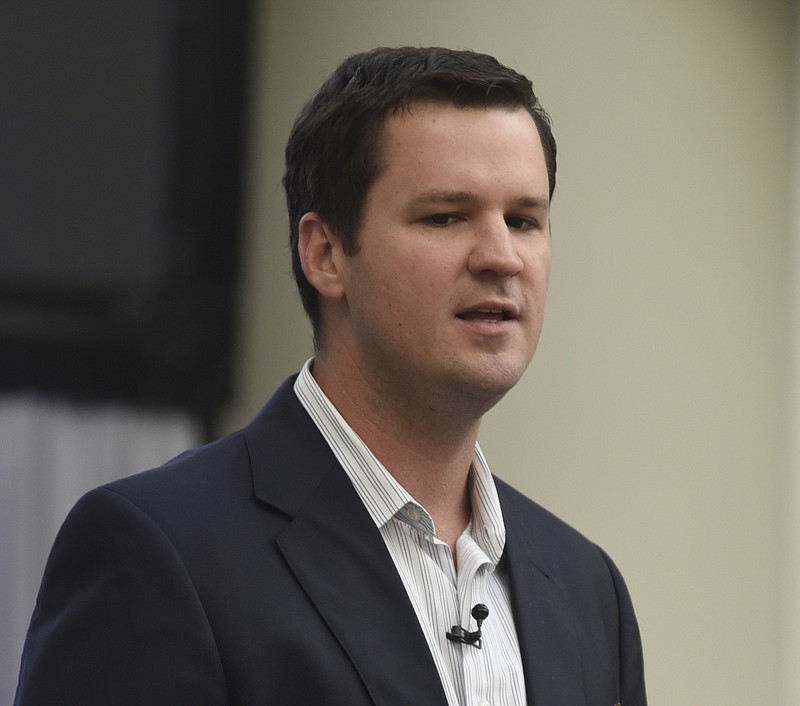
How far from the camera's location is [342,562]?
1.71 metres

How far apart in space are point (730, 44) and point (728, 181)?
0.47 meters

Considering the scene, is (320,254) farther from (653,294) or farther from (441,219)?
(653,294)

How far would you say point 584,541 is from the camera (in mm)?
2229

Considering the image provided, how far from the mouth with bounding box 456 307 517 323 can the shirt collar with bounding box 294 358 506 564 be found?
0.24 meters

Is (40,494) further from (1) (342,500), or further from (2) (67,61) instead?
(1) (342,500)

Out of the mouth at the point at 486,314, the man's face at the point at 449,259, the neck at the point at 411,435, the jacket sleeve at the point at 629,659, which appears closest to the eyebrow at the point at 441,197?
the man's face at the point at 449,259

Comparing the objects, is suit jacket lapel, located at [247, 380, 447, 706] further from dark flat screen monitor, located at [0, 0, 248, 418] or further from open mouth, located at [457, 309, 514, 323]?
dark flat screen monitor, located at [0, 0, 248, 418]

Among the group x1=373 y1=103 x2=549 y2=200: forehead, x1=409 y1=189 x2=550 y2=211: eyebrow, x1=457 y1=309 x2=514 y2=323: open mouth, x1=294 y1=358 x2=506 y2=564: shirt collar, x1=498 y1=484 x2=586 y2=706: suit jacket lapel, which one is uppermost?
x1=373 y1=103 x2=549 y2=200: forehead

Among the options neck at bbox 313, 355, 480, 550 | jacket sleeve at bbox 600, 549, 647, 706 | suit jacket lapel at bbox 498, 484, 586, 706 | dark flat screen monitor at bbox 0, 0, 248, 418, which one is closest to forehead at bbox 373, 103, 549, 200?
neck at bbox 313, 355, 480, 550

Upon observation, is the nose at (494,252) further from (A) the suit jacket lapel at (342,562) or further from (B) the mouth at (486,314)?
(A) the suit jacket lapel at (342,562)

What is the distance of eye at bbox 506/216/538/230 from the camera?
186 cm

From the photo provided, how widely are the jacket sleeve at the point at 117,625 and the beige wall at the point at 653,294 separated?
2.49 m

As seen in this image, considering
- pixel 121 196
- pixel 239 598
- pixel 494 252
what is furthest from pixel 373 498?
pixel 121 196

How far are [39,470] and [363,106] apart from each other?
2.23 metres
